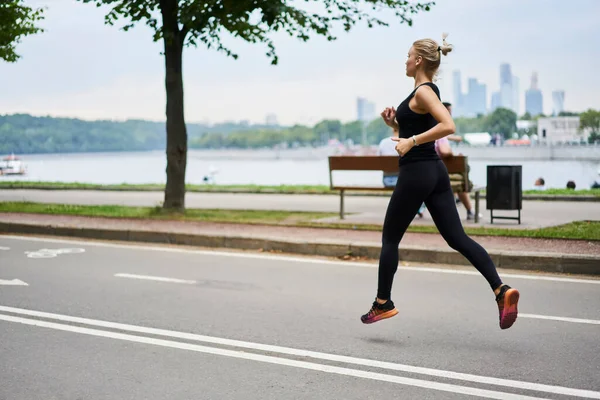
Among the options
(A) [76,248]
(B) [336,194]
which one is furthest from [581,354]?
(B) [336,194]

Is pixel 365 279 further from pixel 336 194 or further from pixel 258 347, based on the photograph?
pixel 336 194

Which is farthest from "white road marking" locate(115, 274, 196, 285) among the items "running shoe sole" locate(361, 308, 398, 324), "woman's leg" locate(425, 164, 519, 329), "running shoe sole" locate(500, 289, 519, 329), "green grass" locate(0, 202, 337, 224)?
"green grass" locate(0, 202, 337, 224)

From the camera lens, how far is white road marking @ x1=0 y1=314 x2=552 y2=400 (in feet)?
15.6

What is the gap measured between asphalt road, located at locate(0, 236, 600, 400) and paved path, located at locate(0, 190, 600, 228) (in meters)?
4.90

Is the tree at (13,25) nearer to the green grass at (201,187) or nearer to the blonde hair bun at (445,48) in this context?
the green grass at (201,187)

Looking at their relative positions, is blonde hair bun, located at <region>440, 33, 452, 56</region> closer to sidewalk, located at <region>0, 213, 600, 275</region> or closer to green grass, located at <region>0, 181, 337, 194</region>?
sidewalk, located at <region>0, 213, 600, 275</region>

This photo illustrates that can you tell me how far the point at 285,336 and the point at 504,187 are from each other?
739 centimetres

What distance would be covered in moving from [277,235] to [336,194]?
1001 cm

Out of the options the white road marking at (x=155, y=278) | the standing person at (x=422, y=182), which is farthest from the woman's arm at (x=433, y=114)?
the white road marking at (x=155, y=278)

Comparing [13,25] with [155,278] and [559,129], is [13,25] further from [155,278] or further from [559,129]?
[559,129]

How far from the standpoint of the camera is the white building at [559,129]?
178 meters

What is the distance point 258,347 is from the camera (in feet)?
19.2

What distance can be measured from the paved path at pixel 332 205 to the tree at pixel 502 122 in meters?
155

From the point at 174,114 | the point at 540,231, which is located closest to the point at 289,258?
the point at 540,231
